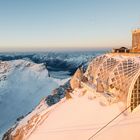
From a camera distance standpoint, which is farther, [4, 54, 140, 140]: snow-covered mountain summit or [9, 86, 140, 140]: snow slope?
[4, 54, 140, 140]: snow-covered mountain summit

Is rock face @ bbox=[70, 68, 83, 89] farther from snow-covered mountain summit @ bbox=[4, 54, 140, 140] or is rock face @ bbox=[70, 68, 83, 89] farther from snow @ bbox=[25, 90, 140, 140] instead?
snow @ bbox=[25, 90, 140, 140]

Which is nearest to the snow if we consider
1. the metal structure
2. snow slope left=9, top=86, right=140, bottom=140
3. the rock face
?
snow slope left=9, top=86, right=140, bottom=140

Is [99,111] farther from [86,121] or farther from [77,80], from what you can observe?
[77,80]

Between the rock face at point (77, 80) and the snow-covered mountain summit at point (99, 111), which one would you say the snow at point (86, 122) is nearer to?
the snow-covered mountain summit at point (99, 111)

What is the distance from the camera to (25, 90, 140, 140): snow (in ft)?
84.7

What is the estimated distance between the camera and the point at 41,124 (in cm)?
3556

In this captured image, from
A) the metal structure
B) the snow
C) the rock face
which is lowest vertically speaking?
the snow

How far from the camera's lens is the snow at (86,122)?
2583 cm

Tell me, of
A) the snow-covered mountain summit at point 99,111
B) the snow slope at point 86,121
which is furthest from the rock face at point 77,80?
the snow slope at point 86,121

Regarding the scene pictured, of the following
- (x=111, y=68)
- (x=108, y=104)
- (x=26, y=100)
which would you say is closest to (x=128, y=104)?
(x=108, y=104)

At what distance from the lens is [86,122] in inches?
1186

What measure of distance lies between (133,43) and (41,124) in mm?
14637

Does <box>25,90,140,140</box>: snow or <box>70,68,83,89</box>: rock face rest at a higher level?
<box>70,68,83,89</box>: rock face

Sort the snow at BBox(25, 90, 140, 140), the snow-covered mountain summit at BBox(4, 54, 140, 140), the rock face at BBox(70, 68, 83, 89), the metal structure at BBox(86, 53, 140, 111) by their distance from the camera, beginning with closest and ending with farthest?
the snow at BBox(25, 90, 140, 140), the snow-covered mountain summit at BBox(4, 54, 140, 140), the metal structure at BBox(86, 53, 140, 111), the rock face at BBox(70, 68, 83, 89)
